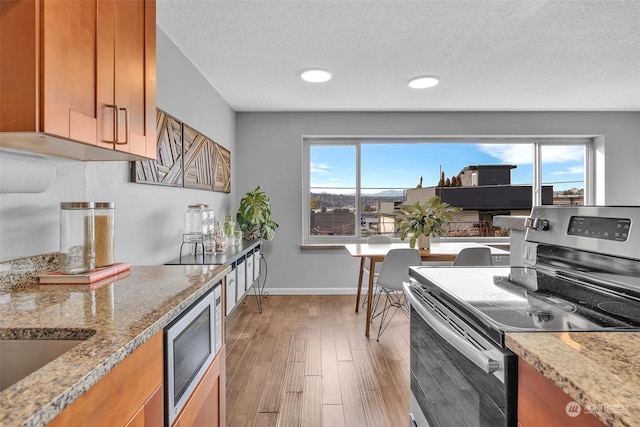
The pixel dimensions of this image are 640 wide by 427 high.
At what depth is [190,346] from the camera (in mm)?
1162

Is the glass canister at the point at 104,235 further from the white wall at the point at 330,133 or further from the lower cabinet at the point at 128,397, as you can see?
the white wall at the point at 330,133

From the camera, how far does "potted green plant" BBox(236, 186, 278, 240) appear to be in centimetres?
378

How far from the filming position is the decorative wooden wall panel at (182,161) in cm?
219

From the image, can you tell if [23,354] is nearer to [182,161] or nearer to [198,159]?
[182,161]

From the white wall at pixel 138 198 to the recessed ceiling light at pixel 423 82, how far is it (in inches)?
81.4

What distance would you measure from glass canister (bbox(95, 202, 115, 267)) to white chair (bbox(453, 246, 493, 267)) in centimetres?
259

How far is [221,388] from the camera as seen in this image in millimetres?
1509

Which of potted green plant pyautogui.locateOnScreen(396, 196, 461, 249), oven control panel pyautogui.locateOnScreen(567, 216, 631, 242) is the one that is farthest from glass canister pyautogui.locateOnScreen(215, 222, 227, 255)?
oven control panel pyautogui.locateOnScreen(567, 216, 631, 242)

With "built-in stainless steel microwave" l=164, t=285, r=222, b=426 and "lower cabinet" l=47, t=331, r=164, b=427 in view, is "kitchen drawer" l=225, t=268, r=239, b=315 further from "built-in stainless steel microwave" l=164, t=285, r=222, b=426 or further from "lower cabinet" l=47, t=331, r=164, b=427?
"lower cabinet" l=47, t=331, r=164, b=427

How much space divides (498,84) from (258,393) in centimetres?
359

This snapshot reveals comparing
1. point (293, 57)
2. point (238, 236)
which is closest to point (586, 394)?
point (293, 57)

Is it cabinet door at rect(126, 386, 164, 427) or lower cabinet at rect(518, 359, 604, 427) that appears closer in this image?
lower cabinet at rect(518, 359, 604, 427)

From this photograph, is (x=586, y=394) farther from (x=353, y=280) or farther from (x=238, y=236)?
(x=353, y=280)

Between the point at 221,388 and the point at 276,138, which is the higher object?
the point at 276,138
